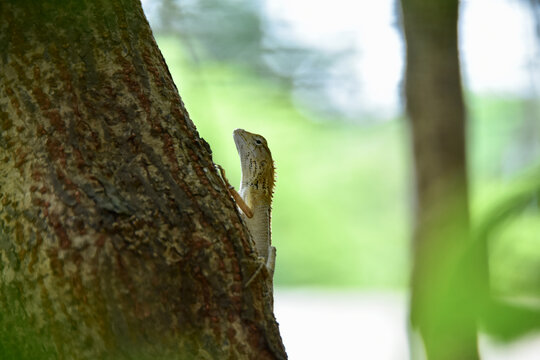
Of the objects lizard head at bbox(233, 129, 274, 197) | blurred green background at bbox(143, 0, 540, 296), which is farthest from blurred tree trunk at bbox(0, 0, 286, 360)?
lizard head at bbox(233, 129, 274, 197)

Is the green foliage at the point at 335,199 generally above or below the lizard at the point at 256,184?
above

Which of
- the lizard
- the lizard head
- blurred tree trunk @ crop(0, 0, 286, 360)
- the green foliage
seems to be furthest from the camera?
the green foliage

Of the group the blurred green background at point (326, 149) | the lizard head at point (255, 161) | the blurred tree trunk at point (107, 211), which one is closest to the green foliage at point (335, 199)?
the blurred green background at point (326, 149)

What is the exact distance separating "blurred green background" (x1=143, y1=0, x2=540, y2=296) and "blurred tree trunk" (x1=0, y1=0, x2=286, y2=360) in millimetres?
691

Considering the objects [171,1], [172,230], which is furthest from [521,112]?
[172,230]

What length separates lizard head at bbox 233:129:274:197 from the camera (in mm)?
3564

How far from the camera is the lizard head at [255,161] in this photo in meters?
3.56

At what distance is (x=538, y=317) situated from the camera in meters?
0.40

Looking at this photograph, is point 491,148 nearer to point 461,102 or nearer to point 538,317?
point 461,102

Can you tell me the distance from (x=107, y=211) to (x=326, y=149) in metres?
9.86

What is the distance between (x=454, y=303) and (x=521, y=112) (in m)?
5.90

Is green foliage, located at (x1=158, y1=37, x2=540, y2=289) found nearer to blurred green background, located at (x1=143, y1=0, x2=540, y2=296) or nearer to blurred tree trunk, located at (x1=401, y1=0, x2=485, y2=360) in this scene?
blurred green background, located at (x1=143, y1=0, x2=540, y2=296)

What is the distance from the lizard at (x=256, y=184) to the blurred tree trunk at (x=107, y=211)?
1625mm

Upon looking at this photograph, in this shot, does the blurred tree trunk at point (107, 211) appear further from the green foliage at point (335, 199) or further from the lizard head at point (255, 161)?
the green foliage at point (335, 199)
